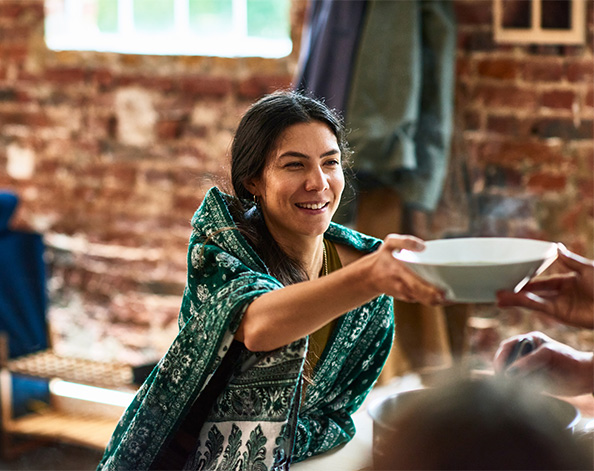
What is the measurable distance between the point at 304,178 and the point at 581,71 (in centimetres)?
144

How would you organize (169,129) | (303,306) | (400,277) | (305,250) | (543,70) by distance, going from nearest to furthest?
(400,277) → (303,306) → (305,250) → (543,70) → (169,129)

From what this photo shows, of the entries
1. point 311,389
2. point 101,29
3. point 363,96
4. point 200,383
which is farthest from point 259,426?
point 101,29

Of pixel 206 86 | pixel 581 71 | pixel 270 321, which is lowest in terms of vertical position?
pixel 270 321

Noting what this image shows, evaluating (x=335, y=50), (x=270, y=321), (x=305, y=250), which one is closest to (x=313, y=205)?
(x=305, y=250)

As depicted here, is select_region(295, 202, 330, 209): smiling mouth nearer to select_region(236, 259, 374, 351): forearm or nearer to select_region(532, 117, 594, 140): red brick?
select_region(236, 259, 374, 351): forearm

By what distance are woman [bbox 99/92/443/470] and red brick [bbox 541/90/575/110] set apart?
1.17m

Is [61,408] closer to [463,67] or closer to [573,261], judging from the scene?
[463,67]

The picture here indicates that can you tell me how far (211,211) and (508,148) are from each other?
1454 mm

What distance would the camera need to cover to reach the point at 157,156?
329 centimetres

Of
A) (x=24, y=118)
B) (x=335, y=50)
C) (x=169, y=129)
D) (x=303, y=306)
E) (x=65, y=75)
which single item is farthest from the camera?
(x=24, y=118)

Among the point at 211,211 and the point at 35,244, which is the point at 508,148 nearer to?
the point at 211,211

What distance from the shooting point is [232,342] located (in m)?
1.40

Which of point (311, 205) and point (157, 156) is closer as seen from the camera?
point (311, 205)

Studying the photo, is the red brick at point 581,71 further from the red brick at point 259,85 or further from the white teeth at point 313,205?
the white teeth at point 313,205
